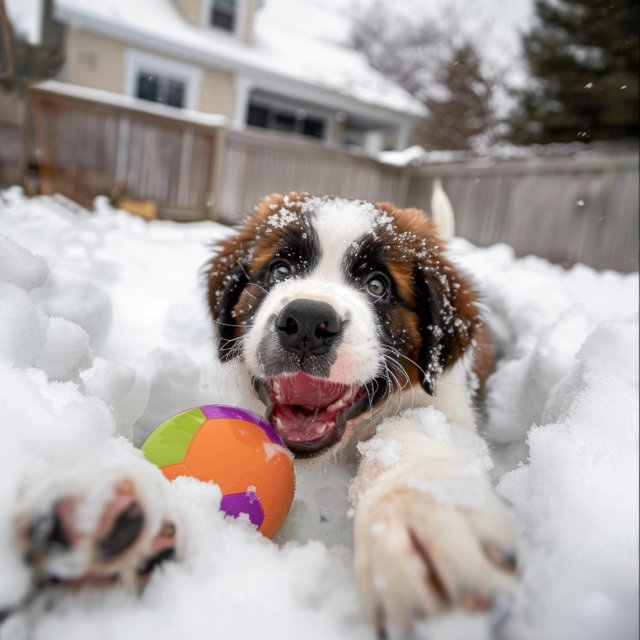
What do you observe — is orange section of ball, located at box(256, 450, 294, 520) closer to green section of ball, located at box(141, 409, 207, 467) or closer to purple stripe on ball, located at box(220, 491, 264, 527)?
purple stripe on ball, located at box(220, 491, 264, 527)

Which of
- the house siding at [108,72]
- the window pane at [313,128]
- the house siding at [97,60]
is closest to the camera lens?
the house siding at [108,72]

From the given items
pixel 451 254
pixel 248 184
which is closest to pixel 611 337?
pixel 451 254

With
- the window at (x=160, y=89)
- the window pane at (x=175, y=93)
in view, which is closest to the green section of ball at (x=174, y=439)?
the window at (x=160, y=89)

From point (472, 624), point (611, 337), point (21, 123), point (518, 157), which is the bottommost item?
point (472, 624)

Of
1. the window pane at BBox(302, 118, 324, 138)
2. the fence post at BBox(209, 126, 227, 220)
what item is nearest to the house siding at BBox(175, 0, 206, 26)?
the window pane at BBox(302, 118, 324, 138)

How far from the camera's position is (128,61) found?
Result: 12109mm

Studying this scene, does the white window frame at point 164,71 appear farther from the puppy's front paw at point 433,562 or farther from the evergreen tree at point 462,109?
the puppy's front paw at point 433,562

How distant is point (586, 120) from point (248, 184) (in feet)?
25.6

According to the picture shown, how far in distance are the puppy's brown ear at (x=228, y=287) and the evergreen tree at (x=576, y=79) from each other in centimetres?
602

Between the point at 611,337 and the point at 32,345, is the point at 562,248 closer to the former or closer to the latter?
the point at 611,337

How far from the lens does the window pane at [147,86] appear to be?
12.6 metres

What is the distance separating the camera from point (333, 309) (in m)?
1.62

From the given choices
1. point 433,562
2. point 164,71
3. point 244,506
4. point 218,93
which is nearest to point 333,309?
point 244,506

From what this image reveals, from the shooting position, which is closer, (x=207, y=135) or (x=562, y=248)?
(x=562, y=248)
